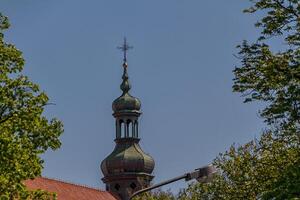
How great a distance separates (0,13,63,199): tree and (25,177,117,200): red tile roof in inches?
1582

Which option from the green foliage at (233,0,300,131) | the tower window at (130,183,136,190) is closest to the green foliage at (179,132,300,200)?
the green foliage at (233,0,300,131)

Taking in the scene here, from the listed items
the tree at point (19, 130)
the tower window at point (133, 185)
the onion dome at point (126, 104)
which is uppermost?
the onion dome at point (126, 104)

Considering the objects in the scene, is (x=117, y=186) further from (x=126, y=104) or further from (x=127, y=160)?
(x=126, y=104)

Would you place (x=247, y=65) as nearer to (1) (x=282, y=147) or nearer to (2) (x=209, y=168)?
(2) (x=209, y=168)

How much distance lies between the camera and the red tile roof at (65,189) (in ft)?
233

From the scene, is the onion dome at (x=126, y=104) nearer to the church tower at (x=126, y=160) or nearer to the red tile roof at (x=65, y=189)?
the church tower at (x=126, y=160)

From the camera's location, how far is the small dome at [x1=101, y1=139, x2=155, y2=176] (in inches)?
3661

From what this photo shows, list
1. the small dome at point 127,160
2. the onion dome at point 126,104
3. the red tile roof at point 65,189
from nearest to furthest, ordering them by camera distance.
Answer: the red tile roof at point 65,189, the small dome at point 127,160, the onion dome at point 126,104

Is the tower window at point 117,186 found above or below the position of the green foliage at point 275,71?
above

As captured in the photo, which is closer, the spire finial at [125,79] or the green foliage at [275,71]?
the green foliage at [275,71]

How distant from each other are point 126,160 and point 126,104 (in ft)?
24.7

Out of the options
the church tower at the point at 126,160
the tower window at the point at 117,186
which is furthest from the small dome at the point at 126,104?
the tower window at the point at 117,186

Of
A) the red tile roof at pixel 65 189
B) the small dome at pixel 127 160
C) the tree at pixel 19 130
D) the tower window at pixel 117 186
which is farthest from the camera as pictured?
the small dome at pixel 127 160

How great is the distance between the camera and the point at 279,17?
95.9 feet
